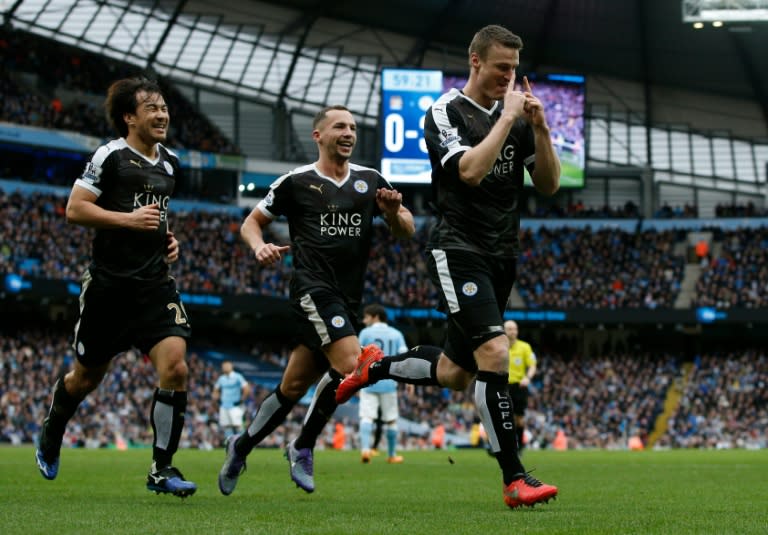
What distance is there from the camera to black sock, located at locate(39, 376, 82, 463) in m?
7.84

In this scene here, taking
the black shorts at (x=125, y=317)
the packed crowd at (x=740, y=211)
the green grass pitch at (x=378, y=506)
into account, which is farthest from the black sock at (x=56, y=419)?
the packed crowd at (x=740, y=211)

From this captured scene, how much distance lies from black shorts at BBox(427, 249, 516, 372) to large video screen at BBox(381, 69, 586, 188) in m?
27.0

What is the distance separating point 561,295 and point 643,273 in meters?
3.89

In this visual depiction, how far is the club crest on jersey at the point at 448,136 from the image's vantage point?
6.44 metres

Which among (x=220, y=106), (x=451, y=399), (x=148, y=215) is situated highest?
(x=220, y=106)

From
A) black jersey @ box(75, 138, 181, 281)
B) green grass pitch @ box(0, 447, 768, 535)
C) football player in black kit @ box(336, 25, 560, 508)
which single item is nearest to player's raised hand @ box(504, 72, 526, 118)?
football player in black kit @ box(336, 25, 560, 508)

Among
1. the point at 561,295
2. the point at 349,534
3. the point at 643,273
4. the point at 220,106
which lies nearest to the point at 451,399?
the point at 561,295

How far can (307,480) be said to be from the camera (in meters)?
8.14

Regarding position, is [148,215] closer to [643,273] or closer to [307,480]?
[307,480]

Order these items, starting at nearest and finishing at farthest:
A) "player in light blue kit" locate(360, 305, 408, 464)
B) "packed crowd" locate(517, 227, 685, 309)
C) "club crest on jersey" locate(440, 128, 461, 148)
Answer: "club crest on jersey" locate(440, 128, 461, 148)
"player in light blue kit" locate(360, 305, 408, 464)
"packed crowd" locate(517, 227, 685, 309)

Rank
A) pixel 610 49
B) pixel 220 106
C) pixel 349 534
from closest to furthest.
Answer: pixel 349 534
pixel 610 49
pixel 220 106

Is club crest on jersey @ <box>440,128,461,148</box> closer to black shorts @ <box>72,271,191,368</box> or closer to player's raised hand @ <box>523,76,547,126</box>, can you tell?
player's raised hand @ <box>523,76,547,126</box>

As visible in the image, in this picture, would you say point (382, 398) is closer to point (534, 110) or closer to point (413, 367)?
point (413, 367)

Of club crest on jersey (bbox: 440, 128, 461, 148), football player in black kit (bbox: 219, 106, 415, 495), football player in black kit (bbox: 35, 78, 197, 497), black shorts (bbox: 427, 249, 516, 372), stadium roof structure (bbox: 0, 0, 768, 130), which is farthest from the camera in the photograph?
stadium roof structure (bbox: 0, 0, 768, 130)
